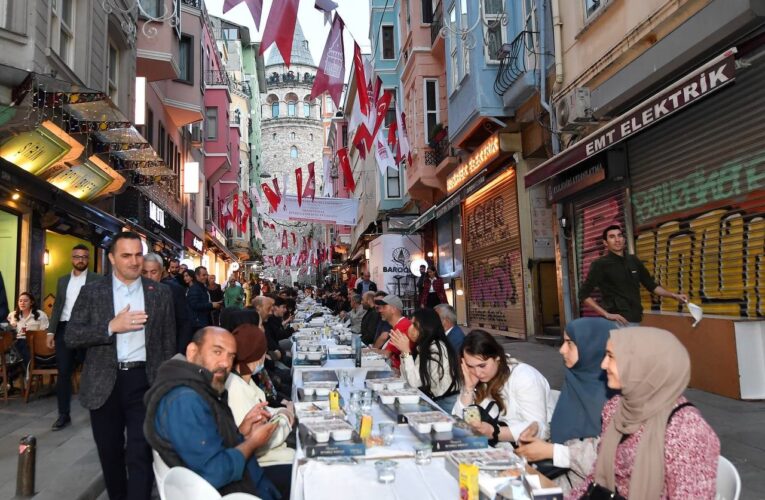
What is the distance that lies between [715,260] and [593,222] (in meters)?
3.48

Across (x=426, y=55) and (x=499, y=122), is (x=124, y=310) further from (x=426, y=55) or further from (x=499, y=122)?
(x=426, y=55)

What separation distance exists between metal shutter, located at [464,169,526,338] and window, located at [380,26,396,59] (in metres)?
12.1

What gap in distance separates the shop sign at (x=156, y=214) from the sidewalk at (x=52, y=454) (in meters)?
10.8

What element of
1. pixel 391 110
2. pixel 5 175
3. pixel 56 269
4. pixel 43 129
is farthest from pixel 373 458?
pixel 391 110

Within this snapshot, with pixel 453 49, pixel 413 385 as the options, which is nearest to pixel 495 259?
pixel 453 49

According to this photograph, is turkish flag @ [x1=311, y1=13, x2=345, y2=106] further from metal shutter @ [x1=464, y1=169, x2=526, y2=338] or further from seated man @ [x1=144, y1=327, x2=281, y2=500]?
seated man @ [x1=144, y1=327, x2=281, y2=500]

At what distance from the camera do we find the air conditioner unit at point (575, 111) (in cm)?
997

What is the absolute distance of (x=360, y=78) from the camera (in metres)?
11.7

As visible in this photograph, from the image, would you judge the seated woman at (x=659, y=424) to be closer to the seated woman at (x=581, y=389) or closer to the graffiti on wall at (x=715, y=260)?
the seated woman at (x=581, y=389)

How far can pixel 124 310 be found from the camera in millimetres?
3953

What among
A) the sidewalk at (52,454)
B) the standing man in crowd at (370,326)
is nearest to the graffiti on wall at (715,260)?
the standing man in crowd at (370,326)

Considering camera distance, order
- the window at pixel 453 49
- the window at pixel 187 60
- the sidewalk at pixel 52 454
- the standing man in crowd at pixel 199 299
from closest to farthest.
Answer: the sidewalk at pixel 52 454 < the standing man in crowd at pixel 199 299 < the window at pixel 453 49 < the window at pixel 187 60

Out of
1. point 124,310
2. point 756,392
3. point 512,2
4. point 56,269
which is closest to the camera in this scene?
point 124,310

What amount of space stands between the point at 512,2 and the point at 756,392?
32.5 ft
